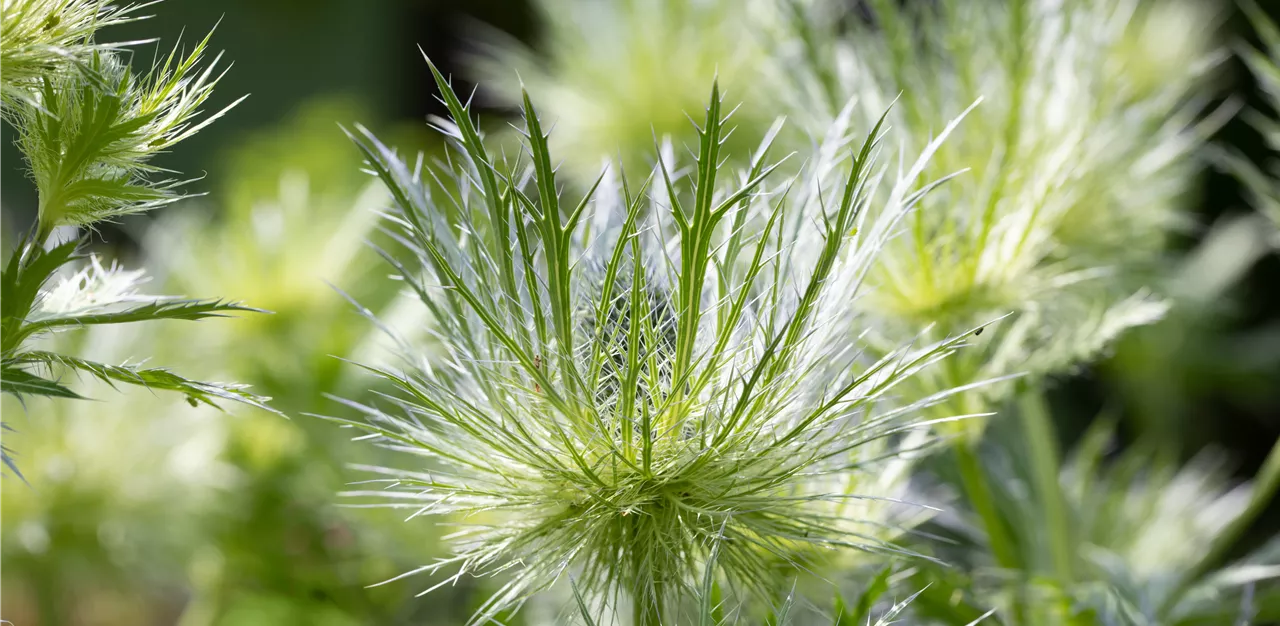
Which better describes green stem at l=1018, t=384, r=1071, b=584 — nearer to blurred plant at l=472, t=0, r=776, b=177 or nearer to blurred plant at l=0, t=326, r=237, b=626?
blurred plant at l=472, t=0, r=776, b=177

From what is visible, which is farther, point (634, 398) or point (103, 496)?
point (103, 496)

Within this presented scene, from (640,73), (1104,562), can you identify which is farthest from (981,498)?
(640,73)

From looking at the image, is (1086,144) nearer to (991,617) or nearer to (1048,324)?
(1048,324)

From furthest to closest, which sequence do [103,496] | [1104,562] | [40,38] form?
[103,496] < [1104,562] < [40,38]

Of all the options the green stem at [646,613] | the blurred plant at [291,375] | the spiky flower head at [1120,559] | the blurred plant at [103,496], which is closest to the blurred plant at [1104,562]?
the spiky flower head at [1120,559]

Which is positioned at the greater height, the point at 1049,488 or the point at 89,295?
the point at 89,295

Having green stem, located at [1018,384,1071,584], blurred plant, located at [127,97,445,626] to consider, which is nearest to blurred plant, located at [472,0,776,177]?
blurred plant, located at [127,97,445,626]

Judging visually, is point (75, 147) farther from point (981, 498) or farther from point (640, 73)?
point (640, 73)

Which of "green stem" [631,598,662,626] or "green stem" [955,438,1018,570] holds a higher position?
"green stem" [631,598,662,626]

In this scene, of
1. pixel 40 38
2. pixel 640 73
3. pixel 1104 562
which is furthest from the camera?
pixel 640 73
